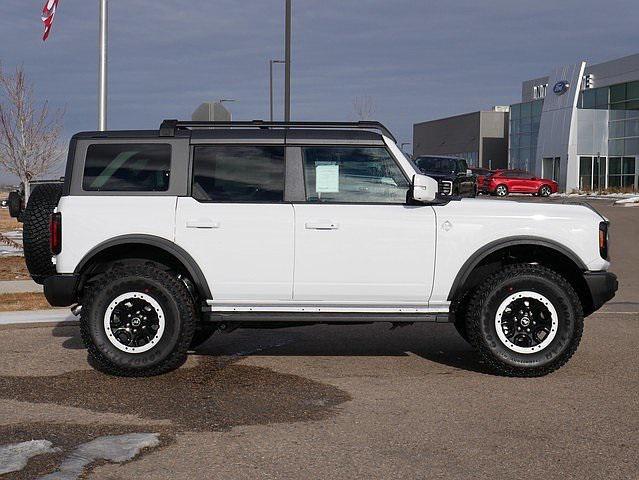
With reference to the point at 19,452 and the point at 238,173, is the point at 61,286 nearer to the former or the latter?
the point at 238,173

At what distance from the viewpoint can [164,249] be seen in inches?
298

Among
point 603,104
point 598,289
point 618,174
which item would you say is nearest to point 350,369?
point 598,289

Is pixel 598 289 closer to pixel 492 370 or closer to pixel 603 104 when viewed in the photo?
pixel 492 370

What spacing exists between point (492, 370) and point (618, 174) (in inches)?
2276

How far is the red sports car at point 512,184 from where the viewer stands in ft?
162

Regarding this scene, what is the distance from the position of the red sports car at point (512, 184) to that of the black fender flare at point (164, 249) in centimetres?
4293

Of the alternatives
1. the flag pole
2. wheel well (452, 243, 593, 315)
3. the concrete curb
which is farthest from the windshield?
wheel well (452, 243, 593, 315)

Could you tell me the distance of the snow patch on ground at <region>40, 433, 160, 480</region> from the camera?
16.2 feet

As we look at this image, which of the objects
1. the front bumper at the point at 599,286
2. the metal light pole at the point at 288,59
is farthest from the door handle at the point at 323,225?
the metal light pole at the point at 288,59

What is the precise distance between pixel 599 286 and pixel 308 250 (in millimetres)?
2437

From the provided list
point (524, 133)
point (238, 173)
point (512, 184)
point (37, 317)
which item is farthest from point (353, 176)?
point (524, 133)

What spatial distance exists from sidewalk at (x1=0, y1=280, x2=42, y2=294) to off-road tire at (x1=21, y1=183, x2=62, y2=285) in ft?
17.3

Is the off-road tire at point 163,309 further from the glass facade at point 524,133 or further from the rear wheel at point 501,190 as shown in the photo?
the glass facade at point 524,133

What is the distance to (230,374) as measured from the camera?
→ 7711 millimetres
